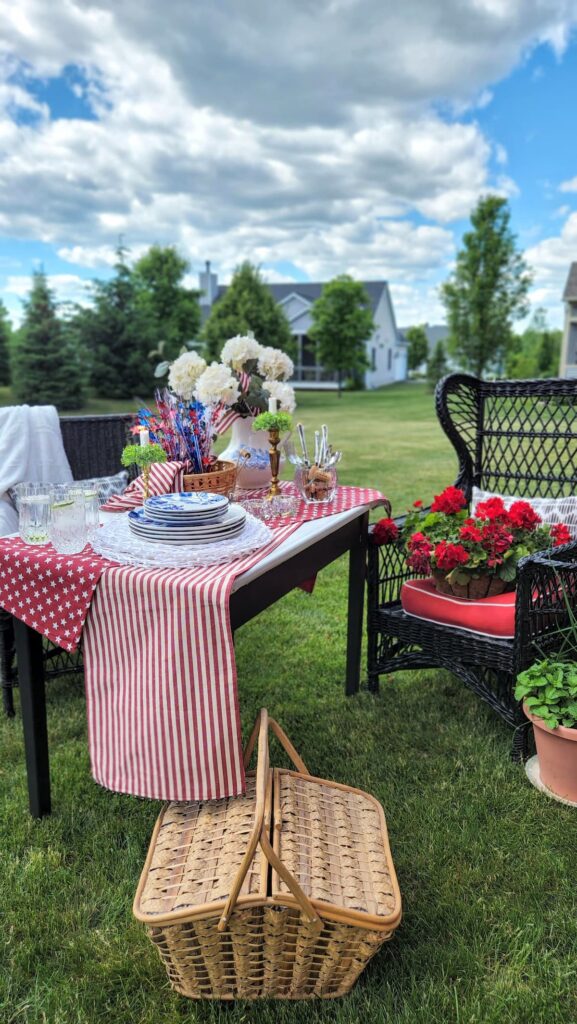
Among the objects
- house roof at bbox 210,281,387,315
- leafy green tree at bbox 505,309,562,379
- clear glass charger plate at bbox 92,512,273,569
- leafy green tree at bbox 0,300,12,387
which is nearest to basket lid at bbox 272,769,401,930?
clear glass charger plate at bbox 92,512,273,569

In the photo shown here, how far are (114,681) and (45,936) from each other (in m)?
0.64

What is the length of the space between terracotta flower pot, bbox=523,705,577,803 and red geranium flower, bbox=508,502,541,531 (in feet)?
2.16

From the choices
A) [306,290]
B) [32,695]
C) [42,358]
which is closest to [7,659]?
[32,695]

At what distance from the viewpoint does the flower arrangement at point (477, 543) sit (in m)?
2.42

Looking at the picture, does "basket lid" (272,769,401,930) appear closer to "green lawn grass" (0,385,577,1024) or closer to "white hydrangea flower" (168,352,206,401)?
"green lawn grass" (0,385,577,1024)

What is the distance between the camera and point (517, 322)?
77.6ft

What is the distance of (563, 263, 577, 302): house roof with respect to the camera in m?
23.5

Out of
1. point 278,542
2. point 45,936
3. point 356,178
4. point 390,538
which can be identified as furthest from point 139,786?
point 356,178

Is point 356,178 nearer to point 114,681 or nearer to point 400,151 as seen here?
point 400,151

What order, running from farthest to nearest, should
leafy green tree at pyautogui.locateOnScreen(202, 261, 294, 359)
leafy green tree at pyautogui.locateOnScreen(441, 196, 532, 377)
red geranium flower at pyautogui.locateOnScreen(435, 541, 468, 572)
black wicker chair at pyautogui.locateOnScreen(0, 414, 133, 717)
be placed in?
leafy green tree at pyautogui.locateOnScreen(441, 196, 532, 377), leafy green tree at pyautogui.locateOnScreen(202, 261, 294, 359), black wicker chair at pyautogui.locateOnScreen(0, 414, 133, 717), red geranium flower at pyautogui.locateOnScreen(435, 541, 468, 572)

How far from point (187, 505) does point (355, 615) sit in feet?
4.11

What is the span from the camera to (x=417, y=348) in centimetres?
4881

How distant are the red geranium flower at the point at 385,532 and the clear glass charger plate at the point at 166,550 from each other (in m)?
0.93

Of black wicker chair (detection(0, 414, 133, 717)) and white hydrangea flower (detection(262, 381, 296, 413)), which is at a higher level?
white hydrangea flower (detection(262, 381, 296, 413))
